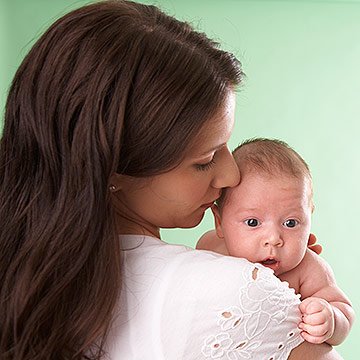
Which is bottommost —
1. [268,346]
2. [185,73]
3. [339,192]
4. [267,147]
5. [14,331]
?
[339,192]

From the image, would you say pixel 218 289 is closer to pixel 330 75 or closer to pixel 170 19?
pixel 170 19

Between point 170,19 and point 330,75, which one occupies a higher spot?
point 170,19

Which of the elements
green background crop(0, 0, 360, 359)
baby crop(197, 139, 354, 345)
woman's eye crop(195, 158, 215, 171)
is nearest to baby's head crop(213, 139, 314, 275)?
baby crop(197, 139, 354, 345)

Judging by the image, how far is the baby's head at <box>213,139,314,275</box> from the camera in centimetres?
125

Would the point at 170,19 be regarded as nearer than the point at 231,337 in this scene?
No

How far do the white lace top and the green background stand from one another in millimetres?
2354

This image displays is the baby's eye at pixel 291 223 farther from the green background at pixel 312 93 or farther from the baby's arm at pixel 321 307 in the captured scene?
the green background at pixel 312 93

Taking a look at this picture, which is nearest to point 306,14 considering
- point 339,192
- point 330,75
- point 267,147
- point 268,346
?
point 330,75

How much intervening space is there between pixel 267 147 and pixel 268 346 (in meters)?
0.45

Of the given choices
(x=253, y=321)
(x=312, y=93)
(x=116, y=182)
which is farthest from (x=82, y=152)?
(x=312, y=93)

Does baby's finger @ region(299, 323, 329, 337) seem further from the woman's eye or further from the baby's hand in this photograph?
the woman's eye

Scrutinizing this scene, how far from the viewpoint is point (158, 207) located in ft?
3.59

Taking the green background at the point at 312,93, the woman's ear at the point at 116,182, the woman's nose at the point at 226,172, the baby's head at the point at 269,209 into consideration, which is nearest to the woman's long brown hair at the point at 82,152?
the woman's ear at the point at 116,182

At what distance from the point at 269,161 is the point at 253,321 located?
404 millimetres
